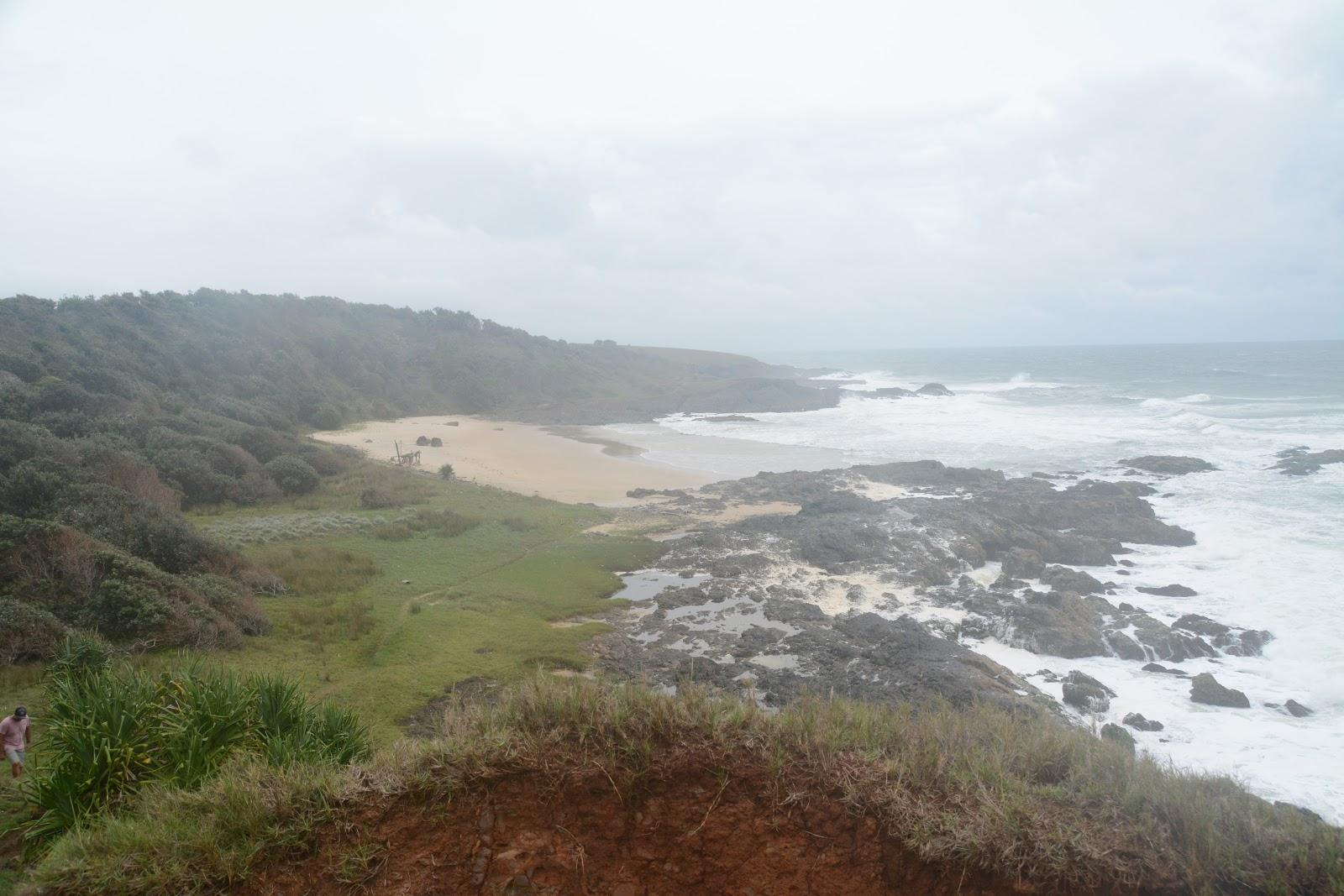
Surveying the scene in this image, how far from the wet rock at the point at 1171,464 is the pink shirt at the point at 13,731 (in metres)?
34.1

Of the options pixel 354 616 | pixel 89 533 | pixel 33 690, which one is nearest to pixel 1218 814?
pixel 33 690

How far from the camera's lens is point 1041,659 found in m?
13.5

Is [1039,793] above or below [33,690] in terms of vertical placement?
above

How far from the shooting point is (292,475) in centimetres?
2270

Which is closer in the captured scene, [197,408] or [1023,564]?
[1023,564]

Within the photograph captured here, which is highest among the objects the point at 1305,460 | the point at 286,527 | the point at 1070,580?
the point at 1305,460

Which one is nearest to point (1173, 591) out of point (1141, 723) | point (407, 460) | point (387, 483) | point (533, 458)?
point (1141, 723)

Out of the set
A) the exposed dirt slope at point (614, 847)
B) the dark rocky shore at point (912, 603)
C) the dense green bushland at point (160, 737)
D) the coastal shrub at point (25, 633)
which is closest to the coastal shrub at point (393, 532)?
the dark rocky shore at point (912, 603)

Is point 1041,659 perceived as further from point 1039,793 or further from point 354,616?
point 354,616

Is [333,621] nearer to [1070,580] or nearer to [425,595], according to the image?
[425,595]

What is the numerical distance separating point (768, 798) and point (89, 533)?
1253 cm

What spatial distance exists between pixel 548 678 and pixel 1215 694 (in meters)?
11.2

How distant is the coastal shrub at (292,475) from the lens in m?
22.4

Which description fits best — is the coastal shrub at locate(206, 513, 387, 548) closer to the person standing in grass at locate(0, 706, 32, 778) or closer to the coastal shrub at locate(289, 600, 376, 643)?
the coastal shrub at locate(289, 600, 376, 643)
